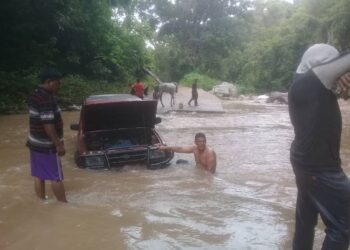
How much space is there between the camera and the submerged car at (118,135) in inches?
332

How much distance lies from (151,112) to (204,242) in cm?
442

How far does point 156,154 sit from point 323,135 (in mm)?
5479

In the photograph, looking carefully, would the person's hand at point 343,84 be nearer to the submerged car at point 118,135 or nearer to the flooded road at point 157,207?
the flooded road at point 157,207

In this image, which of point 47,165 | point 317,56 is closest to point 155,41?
point 47,165

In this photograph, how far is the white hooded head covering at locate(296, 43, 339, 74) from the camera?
3.26 m

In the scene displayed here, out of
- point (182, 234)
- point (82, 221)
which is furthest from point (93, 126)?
point (182, 234)

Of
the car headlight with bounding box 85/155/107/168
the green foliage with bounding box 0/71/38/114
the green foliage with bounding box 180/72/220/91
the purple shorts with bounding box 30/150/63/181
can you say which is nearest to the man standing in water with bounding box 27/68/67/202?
the purple shorts with bounding box 30/150/63/181

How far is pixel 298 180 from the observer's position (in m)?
3.52

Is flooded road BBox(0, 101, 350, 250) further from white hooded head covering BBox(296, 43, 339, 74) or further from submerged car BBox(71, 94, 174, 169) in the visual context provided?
white hooded head covering BBox(296, 43, 339, 74)

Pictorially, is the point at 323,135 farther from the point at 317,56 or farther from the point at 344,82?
the point at 317,56

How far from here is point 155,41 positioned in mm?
53375

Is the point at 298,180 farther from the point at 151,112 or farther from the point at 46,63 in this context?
the point at 46,63

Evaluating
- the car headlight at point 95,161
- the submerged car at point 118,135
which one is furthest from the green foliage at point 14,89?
the car headlight at point 95,161

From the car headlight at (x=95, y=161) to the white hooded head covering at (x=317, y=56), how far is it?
5.41 meters
